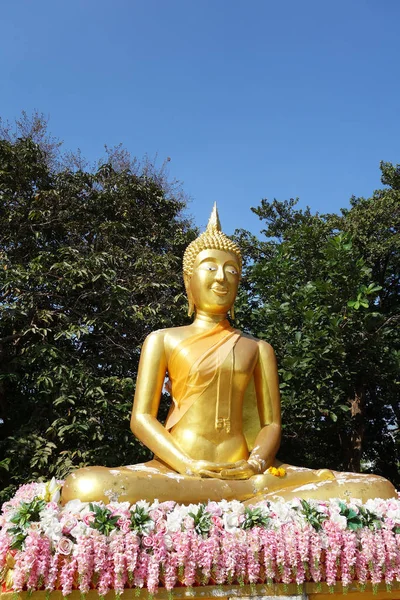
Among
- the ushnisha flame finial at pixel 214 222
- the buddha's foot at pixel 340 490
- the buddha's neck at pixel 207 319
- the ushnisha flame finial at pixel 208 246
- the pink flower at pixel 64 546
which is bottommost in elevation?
the pink flower at pixel 64 546

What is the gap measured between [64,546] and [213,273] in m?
3.06

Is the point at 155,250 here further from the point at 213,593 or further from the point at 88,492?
the point at 213,593

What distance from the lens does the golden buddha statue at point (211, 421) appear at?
406 cm

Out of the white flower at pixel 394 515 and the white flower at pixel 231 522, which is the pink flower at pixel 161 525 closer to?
the white flower at pixel 231 522

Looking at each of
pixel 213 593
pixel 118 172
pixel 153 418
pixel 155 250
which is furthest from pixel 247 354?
pixel 118 172

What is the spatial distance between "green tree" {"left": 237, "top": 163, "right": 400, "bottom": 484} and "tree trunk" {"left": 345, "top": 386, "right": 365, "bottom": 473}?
0.02 metres

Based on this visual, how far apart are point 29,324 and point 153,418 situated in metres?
3.84

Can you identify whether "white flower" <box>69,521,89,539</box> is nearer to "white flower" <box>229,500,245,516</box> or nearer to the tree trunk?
"white flower" <box>229,500,245,516</box>

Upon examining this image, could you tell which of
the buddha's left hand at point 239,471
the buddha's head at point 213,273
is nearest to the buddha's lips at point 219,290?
the buddha's head at point 213,273

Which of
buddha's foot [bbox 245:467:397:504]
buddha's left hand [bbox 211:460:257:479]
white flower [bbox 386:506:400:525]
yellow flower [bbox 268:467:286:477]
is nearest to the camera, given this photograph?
white flower [bbox 386:506:400:525]

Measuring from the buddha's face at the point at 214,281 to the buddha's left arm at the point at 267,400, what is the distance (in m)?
0.56

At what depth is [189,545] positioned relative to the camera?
320 cm

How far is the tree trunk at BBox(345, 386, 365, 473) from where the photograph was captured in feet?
30.6

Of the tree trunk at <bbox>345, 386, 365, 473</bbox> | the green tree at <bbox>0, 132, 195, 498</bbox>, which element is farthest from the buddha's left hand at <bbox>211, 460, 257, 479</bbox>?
the tree trunk at <bbox>345, 386, 365, 473</bbox>
